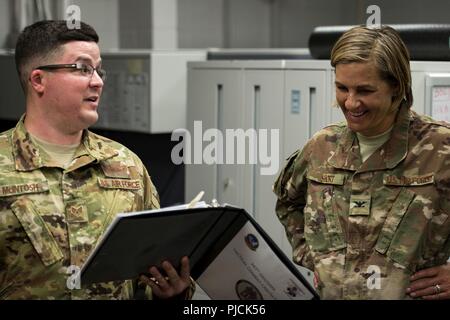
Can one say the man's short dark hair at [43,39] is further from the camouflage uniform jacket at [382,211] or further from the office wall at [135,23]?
the office wall at [135,23]

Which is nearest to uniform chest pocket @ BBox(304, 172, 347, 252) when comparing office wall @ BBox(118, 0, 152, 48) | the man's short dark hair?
the man's short dark hair

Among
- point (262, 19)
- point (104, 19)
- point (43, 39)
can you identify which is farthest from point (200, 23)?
point (43, 39)

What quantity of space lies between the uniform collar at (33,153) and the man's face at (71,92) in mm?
63

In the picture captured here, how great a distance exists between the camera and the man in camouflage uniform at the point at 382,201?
1674 millimetres

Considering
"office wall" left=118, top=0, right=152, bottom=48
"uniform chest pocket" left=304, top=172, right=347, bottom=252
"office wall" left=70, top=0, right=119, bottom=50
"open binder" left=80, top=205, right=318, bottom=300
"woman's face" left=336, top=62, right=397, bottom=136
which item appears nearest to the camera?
"open binder" left=80, top=205, right=318, bottom=300

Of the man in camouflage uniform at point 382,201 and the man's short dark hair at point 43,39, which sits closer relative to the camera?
the man in camouflage uniform at point 382,201

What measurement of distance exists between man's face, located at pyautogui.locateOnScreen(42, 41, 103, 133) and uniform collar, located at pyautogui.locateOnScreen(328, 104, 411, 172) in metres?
0.61

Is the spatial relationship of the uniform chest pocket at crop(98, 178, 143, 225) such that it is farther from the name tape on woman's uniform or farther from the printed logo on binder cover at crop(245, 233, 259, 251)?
the name tape on woman's uniform

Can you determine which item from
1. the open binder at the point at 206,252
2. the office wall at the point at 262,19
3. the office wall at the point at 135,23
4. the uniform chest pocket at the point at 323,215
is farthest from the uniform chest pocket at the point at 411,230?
the office wall at the point at 262,19

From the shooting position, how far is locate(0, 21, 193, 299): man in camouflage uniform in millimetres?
1730

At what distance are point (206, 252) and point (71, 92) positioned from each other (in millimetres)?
509

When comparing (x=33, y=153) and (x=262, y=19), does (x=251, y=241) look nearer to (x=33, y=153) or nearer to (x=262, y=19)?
(x=33, y=153)
